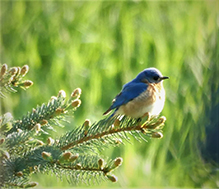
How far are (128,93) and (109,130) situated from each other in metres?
0.34

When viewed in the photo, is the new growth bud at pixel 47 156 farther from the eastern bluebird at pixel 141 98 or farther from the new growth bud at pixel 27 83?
the eastern bluebird at pixel 141 98

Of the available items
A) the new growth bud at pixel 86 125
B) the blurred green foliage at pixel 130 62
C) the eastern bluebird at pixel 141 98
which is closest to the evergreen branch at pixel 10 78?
the new growth bud at pixel 86 125

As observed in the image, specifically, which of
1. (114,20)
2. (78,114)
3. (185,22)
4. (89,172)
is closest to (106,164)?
(89,172)

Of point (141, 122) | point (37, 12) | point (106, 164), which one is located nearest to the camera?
point (106, 164)

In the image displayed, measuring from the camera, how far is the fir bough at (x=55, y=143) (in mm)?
633

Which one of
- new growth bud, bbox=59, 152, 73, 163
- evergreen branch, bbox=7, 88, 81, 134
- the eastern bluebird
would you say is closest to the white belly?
the eastern bluebird

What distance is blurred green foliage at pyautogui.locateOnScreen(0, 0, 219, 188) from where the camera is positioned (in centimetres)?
162

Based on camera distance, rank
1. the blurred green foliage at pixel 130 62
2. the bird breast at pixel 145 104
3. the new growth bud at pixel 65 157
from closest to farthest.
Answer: the new growth bud at pixel 65 157
the bird breast at pixel 145 104
the blurred green foliage at pixel 130 62

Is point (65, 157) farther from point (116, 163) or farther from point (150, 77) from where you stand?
point (150, 77)

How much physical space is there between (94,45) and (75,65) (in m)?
0.13

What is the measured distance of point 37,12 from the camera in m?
1.63

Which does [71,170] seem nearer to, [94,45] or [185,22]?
[94,45]

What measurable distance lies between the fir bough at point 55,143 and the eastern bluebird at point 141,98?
8.4 inches

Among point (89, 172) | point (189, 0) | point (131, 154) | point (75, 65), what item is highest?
point (189, 0)
